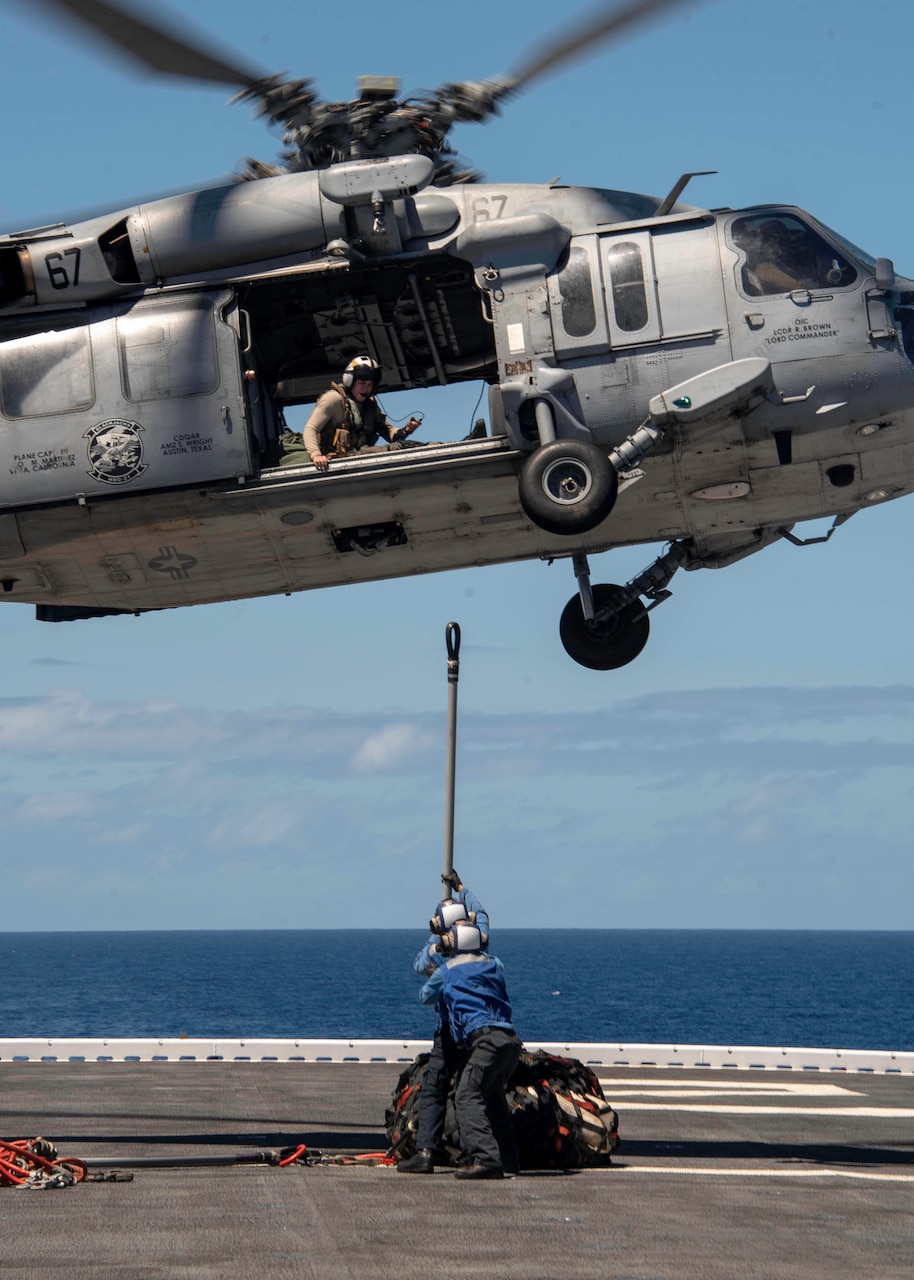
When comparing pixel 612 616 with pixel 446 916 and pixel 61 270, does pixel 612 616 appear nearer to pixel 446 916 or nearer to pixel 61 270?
pixel 446 916

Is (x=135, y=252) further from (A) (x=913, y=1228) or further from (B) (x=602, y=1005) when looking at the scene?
(B) (x=602, y=1005)

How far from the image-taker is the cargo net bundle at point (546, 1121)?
11117mm

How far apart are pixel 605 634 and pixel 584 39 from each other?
5.96m

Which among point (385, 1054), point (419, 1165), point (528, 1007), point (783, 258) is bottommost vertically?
point (528, 1007)

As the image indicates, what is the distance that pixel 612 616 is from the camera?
15.4m

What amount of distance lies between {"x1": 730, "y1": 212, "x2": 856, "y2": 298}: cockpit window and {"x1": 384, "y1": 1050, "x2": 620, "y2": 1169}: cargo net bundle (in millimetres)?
6721

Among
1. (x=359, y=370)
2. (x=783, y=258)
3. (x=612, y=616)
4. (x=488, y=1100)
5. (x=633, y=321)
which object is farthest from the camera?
(x=612, y=616)

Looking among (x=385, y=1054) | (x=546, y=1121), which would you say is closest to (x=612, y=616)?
(x=546, y=1121)

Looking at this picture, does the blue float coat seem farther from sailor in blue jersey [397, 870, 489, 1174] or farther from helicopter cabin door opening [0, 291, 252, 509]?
helicopter cabin door opening [0, 291, 252, 509]

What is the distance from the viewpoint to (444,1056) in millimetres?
11109

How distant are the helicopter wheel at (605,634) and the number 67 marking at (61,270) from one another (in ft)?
18.6

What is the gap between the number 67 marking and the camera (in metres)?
13.8

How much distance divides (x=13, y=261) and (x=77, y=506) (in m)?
2.35

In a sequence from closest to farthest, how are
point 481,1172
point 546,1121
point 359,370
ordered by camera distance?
point 481,1172
point 546,1121
point 359,370
